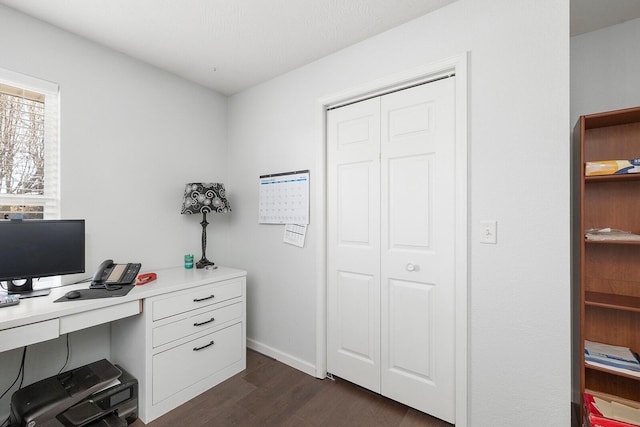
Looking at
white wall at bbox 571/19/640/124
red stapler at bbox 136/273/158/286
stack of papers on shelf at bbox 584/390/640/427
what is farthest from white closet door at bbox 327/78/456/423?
red stapler at bbox 136/273/158/286

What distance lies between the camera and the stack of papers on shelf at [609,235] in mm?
1491

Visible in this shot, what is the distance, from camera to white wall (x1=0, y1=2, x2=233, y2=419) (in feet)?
6.01

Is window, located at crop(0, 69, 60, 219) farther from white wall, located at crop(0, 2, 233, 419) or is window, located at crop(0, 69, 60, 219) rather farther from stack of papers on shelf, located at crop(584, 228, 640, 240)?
stack of papers on shelf, located at crop(584, 228, 640, 240)

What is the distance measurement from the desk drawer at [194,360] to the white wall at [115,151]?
62 cm

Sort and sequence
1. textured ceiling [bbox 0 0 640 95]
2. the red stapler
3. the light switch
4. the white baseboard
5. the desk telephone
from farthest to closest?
the white baseboard → the red stapler → the desk telephone → textured ceiling [bbox 0 0 640 95] → the light switch

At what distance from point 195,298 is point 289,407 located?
0.99 metres

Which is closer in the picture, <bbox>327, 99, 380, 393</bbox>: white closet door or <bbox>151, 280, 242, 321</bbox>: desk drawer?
<bbox>151, 280, 242, 321</bbox>: desk drawer

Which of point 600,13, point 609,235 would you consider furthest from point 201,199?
point 600,13

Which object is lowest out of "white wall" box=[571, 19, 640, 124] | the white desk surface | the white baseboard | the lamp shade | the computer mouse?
the white baseboard

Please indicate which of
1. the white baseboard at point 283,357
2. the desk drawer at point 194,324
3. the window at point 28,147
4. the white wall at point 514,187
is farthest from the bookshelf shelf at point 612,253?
the window at point 28,147

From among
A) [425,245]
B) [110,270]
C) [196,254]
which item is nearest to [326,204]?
[425,245]

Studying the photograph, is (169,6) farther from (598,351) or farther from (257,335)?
(598,351)

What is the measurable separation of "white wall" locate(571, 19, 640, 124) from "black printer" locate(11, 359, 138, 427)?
11.2 ft

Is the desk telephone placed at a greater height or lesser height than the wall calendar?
lesser
